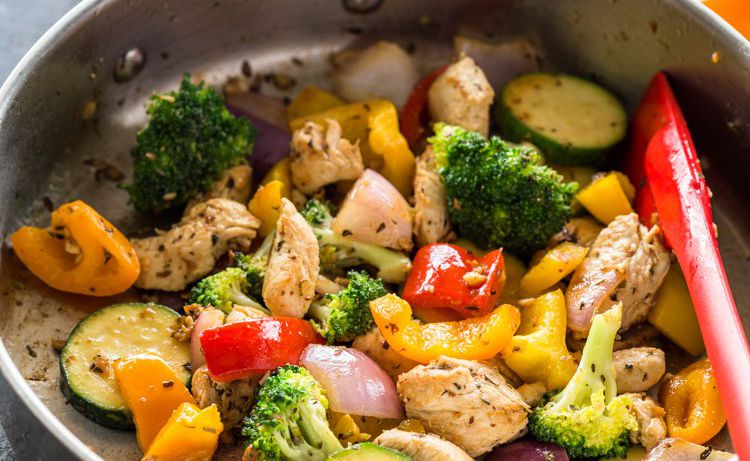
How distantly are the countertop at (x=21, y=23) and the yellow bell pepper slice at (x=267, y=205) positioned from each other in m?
1.18

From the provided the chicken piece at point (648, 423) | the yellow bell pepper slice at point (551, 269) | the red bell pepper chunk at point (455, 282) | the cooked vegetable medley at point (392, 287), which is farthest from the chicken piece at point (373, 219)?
the chicken piece at point (648, 423)

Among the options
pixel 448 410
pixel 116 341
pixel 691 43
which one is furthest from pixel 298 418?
pixel 691 43

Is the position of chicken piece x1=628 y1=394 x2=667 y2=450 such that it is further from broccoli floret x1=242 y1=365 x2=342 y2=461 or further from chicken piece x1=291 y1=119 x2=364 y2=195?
chicken piece x1=291 y1=119 x2=364 y2=195

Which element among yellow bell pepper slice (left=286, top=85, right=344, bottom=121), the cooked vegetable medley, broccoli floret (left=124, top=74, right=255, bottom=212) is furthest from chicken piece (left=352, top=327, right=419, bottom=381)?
yellow bell pepper slice (left=286, top=85, right=344, bottom=121)

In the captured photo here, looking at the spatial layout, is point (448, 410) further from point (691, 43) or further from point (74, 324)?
point (691, 43)

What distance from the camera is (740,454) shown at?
2.04 m

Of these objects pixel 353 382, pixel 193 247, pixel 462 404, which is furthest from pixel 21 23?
pixel 462 404

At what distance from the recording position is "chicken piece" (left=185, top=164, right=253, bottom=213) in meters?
2.92

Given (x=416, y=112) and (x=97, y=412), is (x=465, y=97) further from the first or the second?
(x=97, y=412)

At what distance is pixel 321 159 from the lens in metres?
2.80

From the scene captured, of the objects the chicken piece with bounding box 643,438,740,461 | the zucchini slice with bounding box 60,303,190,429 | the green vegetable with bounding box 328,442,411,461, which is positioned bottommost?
the zucchini slice with bounding box 60,303,190,429

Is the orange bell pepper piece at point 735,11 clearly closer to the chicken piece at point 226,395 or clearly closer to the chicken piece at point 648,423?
the chicken piece at point 648,423

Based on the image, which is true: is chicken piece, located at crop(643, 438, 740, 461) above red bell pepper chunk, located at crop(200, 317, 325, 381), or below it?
below

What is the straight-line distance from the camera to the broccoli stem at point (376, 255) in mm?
2646
